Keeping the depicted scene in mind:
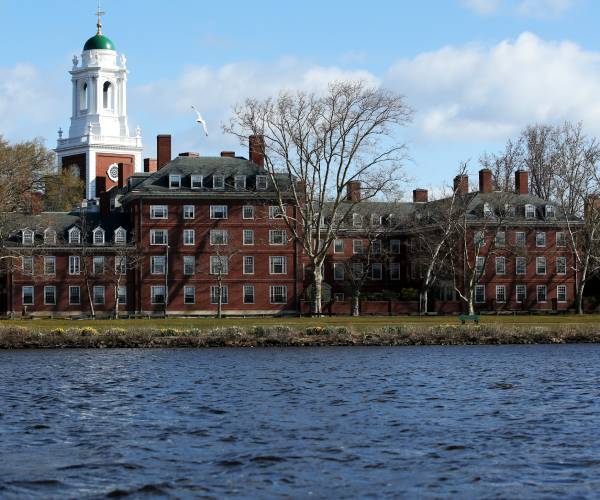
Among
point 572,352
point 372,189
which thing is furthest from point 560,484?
point 372,189

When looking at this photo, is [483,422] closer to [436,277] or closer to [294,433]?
[294,433]

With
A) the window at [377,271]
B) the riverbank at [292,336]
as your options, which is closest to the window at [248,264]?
the window at [377,271]

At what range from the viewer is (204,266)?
90312 millimetres

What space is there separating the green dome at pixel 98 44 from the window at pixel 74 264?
43.3m

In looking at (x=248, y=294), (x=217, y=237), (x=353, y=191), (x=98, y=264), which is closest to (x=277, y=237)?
(x=217, y=237)

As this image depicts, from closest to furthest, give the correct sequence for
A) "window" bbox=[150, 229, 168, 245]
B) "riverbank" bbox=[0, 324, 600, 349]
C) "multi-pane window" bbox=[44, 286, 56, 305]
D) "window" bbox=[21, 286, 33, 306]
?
"riverbank" bbox=[0, 324, 600, 349] < "window" bbox=[21, 286, 33, 306] < "multi-pane window" bbox=[44, 286, 56, 305] < "window" bbox=[150, 229, 168, 245]

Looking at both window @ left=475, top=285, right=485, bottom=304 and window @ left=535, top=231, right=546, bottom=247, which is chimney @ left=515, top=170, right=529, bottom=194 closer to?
window @ left=535, top=231, right=546, bottom=247

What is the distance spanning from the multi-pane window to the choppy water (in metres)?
44.1

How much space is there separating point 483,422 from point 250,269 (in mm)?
63835

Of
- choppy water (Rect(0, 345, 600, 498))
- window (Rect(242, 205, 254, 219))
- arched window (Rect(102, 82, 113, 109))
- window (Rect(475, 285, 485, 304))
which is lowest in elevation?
choppy water (Rect(0, 345, 600, 498))

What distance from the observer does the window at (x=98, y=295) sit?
295 feet

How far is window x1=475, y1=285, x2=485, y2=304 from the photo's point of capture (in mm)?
93688

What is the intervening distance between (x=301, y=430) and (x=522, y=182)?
242ft

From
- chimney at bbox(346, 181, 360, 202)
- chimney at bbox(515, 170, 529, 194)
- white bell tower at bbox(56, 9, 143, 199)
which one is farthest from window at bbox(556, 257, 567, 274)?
white bell tower at bbox(56, 9, 143, 199)
